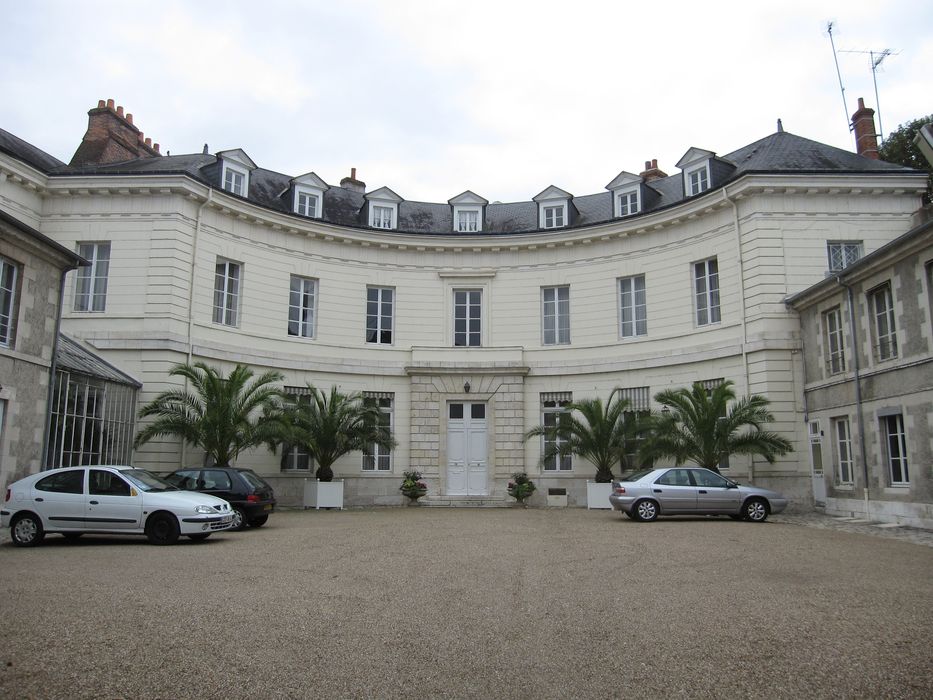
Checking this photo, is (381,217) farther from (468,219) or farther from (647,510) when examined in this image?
(647,510)

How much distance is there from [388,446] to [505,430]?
13.8ft

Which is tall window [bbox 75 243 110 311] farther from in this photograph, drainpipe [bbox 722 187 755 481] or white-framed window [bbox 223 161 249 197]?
drainpipe [bbox 722 187 755 481]

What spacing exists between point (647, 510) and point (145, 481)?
32.2ft

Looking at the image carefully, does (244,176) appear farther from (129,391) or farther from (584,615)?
(584,615)

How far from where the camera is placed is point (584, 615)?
6.63m

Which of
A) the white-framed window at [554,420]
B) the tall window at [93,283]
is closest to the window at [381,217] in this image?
the white-framed window at [554,420]

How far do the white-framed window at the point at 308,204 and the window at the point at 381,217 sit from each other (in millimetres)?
1857

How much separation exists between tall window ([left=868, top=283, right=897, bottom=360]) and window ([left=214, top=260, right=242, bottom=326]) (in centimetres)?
1678

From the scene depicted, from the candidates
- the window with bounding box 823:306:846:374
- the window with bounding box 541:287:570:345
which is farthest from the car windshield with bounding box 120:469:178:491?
the window with bounding box 823:306:846:374

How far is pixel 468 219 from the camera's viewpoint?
25641 millimetres

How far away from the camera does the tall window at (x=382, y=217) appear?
25.0 metres

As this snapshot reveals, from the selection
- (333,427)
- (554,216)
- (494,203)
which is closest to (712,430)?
(333,427)

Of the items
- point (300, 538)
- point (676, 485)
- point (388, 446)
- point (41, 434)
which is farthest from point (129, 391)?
point (676, 485)

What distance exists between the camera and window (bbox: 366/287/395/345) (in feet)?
79.4
